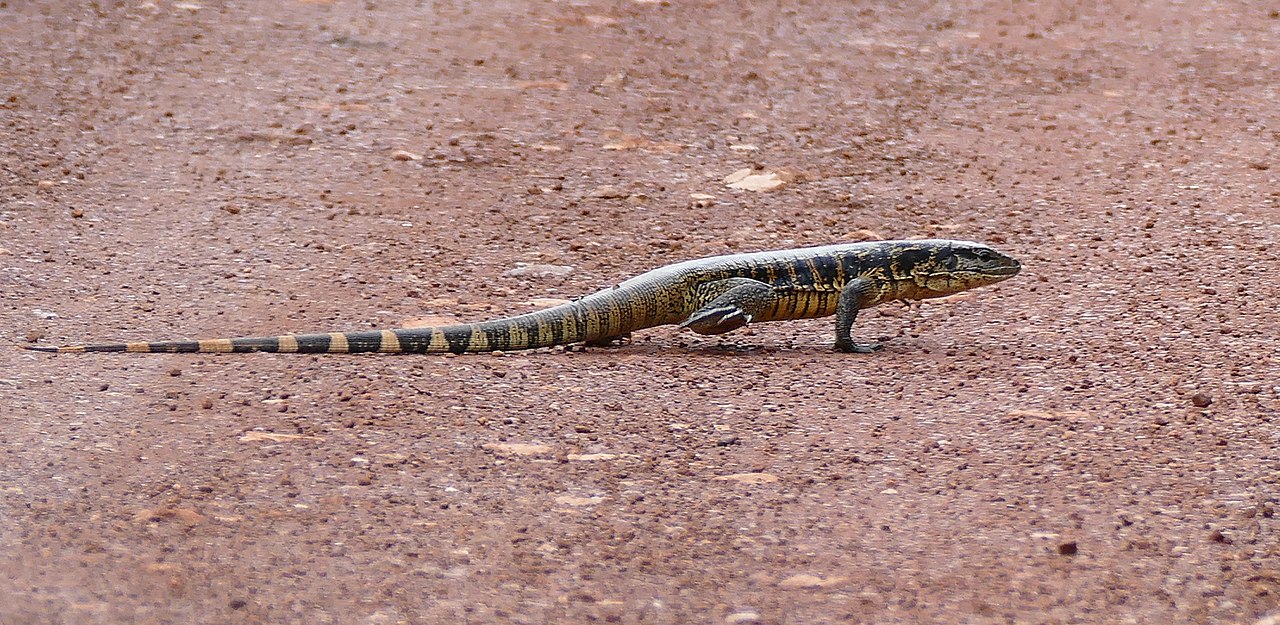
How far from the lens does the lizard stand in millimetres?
7070

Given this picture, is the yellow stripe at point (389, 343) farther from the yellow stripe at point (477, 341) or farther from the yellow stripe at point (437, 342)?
the yellow stripe at point (477, 341)

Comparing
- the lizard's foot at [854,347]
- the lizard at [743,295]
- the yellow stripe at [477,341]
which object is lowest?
Answer: the lizard's foot at [854,347]

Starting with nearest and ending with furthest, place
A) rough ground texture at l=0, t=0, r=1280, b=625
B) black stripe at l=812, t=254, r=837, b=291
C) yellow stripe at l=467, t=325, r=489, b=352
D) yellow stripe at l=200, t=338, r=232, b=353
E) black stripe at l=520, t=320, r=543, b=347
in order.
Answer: rough ground texture at l=0, t=0, r=1280, b=625 → yellow stripe at l=200, t=338, r=232, b=353 → yellow stripe at l=467, t=325, r=489, b=352 → black stripe at l=520, t=320, r=543, b=347 → black stripe at l=812, t=254, r=837, b=291

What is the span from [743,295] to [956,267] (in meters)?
1.18

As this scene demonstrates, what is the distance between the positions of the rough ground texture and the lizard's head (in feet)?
0.90

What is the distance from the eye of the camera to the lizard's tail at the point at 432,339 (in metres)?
6.67

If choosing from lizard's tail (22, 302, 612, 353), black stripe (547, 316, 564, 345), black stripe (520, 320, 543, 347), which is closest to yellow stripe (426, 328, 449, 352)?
lizard's tail (22, 302, 612, 353)

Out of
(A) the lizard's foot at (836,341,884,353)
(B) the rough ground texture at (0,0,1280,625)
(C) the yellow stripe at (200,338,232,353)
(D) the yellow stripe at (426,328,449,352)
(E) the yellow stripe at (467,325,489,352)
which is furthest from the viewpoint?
(A) the lizard's foot at (836,341,884,353)

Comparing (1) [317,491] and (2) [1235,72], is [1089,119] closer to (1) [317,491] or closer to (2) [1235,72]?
(2) [1235,72]

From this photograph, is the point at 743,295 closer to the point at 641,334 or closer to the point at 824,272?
the point at 824,272

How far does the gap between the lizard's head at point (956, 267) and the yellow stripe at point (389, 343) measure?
2.60 metres

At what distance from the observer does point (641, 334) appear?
25.9 feet

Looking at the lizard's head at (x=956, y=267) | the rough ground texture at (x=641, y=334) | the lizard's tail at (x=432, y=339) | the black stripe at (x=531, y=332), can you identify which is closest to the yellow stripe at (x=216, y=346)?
the lizard's tail at (x=432, y=339)

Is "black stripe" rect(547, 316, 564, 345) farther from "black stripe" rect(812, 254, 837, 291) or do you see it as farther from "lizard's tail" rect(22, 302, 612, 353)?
"black stripe" rect(812, 254, 837, 291)
